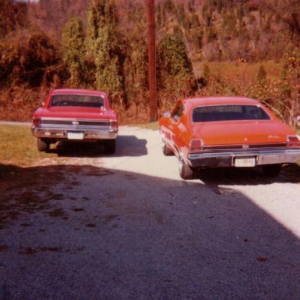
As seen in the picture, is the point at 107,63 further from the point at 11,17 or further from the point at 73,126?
the point at 73,126

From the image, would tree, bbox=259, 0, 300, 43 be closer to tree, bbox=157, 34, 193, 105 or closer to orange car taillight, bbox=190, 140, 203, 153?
tree, bbox=157, 34, 193, 105

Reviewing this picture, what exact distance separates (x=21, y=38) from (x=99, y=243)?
72.7 feet

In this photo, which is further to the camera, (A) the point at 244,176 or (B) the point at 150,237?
(A) the point at 244,176

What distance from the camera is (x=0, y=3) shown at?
31.5 m

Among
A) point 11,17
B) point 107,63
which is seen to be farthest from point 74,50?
point 11,17

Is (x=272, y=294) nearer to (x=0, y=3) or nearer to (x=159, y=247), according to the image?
(x=159, y=247)

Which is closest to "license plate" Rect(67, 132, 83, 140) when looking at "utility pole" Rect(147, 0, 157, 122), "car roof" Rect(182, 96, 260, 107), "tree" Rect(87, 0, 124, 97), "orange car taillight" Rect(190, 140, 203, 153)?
"car roof" Rect(182, 96, 260, 107)

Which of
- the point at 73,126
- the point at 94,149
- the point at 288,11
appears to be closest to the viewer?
the point at 73,126

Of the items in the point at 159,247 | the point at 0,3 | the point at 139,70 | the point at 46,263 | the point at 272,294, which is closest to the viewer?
the point at 272,294

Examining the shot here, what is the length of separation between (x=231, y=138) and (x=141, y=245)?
3.21 meters

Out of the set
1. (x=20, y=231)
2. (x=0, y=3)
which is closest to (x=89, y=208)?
(x=20, y=231)

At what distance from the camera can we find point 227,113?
338 inches

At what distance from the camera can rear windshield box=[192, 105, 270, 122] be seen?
838cm

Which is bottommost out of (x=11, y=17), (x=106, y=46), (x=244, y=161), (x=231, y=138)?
(x=244, y=161)
